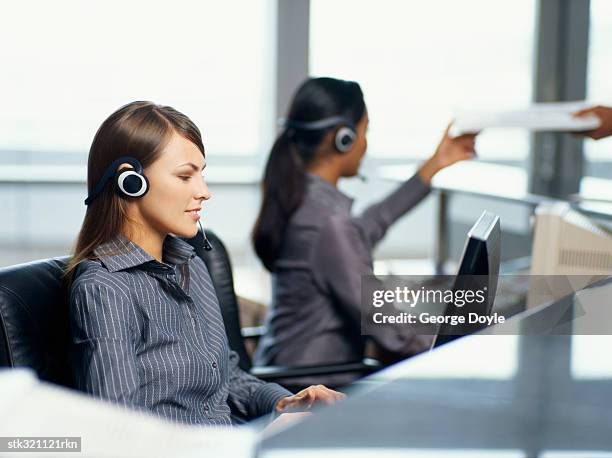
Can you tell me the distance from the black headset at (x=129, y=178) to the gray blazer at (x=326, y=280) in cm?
87

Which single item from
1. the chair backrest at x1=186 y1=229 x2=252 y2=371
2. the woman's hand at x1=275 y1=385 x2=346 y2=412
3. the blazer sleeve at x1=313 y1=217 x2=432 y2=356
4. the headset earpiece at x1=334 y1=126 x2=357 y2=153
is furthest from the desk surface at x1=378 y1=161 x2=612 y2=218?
the woman's hand at x1=275 y1=385 x2=346 y2=412

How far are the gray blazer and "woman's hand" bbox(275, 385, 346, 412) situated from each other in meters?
0.72

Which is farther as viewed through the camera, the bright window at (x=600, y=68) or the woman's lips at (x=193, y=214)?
the bright window at (x=600, y=68)

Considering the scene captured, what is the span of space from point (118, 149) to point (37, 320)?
275 millimetres

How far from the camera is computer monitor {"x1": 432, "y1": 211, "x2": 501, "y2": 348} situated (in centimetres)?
110

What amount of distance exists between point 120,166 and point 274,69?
109 inches

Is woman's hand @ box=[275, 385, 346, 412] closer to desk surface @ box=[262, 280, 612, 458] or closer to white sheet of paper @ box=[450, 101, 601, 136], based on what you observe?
desk surface @ box=[262, 280, 612, 458]

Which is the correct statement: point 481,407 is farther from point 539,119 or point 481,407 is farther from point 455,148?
point 455,148

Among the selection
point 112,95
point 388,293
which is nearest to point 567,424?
point 388,293

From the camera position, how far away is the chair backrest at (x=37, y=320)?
120 cm

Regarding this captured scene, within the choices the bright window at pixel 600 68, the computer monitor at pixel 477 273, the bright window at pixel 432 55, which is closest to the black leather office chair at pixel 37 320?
the computer monitor at pixel 477 273

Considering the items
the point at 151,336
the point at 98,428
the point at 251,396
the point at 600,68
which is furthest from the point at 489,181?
the point at 98,428

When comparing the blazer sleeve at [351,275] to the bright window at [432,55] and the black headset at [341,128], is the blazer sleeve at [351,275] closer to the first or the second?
the black headset at [341,128]

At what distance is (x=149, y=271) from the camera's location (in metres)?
1.30
